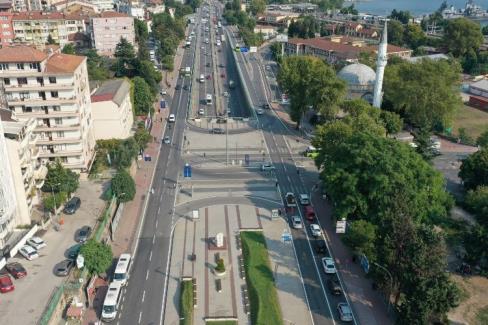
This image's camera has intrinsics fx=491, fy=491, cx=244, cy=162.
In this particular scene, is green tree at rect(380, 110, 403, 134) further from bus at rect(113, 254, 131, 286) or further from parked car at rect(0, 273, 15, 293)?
parked car at rect(0, 273, 15, 293)

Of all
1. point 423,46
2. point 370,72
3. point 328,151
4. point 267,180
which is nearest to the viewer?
point 328,151

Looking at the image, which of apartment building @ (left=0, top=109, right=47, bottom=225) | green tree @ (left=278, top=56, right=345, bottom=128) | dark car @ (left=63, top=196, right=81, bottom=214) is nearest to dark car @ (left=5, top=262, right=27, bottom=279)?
apartment building @ (left=0, top=109, right=47, bottom=225)

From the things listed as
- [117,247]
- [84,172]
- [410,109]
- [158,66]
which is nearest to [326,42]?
[158,66]

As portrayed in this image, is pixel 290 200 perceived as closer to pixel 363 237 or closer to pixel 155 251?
pixel 363 237

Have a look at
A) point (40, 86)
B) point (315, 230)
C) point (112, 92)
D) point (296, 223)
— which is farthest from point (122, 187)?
point (112, 92)

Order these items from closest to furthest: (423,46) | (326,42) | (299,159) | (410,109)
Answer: (299,159) → (410,109) → (326,42) → (423,46)

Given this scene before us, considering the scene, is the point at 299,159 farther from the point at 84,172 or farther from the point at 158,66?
the point at 158,66

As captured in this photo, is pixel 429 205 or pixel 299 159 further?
pixel 299 159

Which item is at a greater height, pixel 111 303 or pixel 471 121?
pixel 111 303
